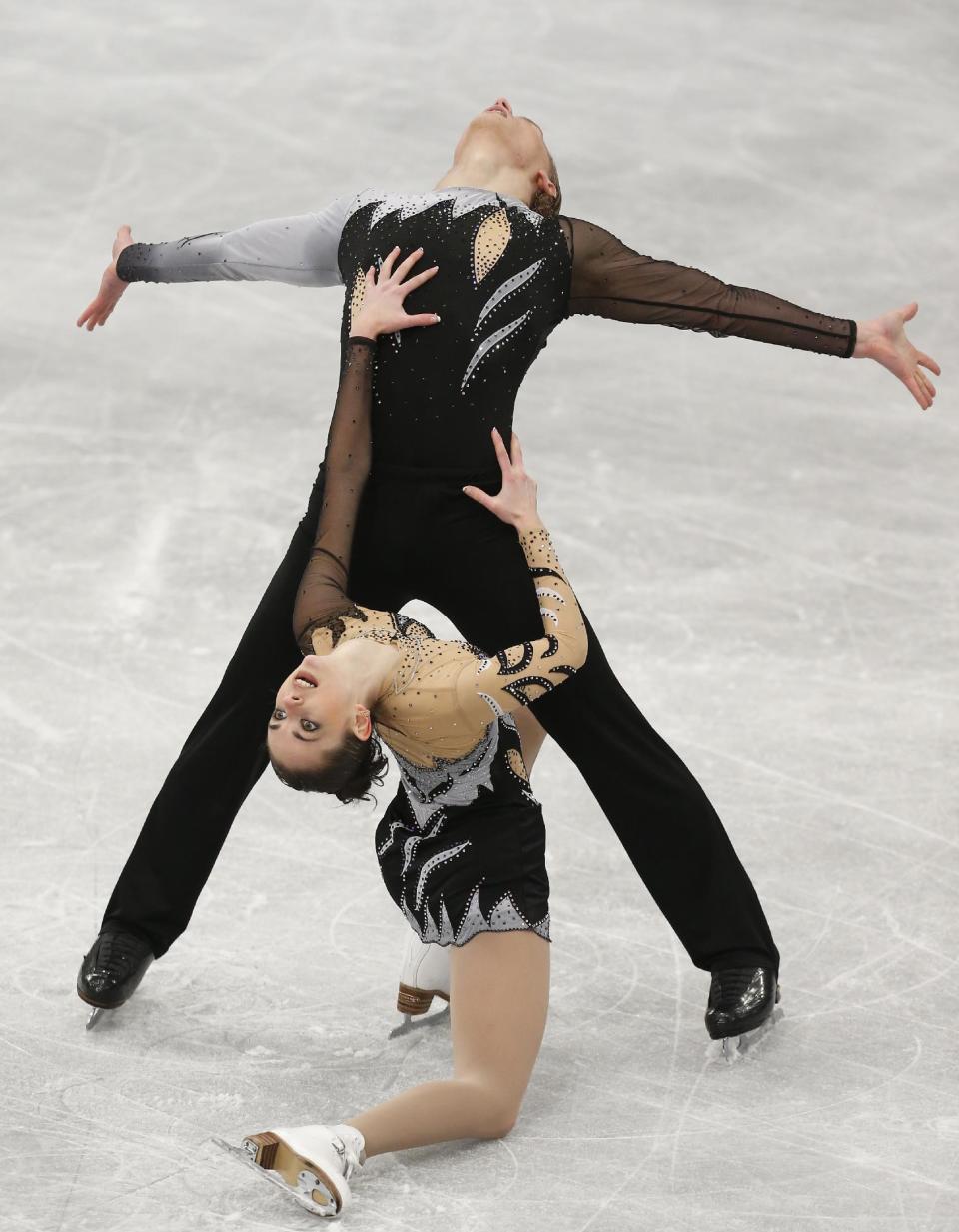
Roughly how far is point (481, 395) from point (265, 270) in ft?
1.92

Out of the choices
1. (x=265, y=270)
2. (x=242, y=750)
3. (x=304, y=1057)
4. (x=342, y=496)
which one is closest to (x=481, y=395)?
(x=342, y=496)

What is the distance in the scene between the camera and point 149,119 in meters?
8.41

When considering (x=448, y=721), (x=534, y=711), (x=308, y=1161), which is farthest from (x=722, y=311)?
(x=308, y=1161)

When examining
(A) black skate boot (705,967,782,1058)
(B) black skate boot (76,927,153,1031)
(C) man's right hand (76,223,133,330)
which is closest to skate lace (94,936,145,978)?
(B) black skate boot (76,927,153,1031)

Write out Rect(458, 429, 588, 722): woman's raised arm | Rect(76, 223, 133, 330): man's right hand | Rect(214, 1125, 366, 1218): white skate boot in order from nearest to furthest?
Rect(214, 1125, 366, 1218): white skate boot → Rect(458, 429, 588, 722): woman's raised arm → Rect(76, 223, 133, 330): man's right hand

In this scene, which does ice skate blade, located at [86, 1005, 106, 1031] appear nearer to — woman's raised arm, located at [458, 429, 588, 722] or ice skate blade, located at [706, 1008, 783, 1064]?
woman's raised arm, located at [458, 429, 588, 722]

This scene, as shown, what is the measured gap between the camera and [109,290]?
3750mm

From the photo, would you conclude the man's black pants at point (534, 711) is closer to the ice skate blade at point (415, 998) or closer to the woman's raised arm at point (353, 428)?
the woman's raised arm at point (353, 428)

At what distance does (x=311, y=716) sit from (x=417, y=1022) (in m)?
0.91

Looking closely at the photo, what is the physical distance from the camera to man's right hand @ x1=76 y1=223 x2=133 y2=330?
147 inches

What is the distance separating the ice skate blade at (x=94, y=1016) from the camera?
3484mm

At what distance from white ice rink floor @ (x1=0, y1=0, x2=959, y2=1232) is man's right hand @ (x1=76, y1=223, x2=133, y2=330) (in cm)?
127

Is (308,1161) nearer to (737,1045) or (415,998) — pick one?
(415,998)

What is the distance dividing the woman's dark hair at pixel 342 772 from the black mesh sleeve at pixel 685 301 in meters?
1.00
